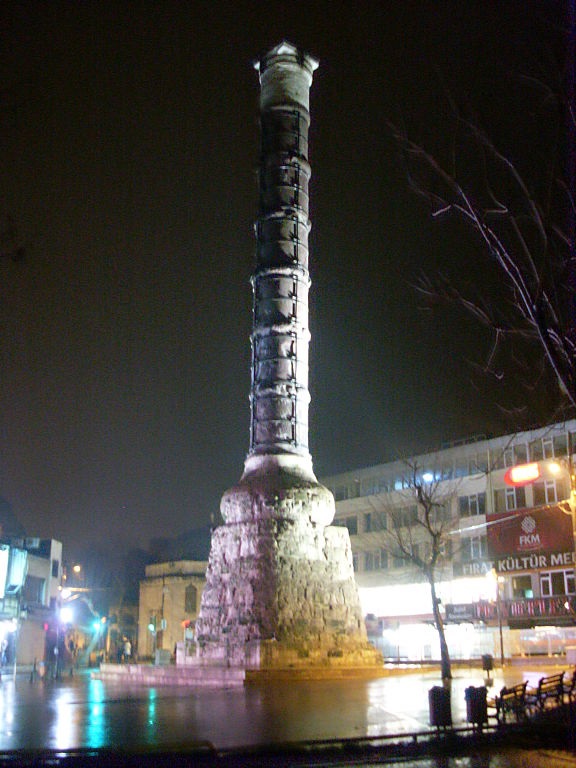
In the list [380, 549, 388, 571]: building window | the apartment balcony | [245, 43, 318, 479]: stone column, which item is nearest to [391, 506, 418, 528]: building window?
[380, 549, 388, 571]: building window

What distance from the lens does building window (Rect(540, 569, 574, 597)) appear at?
36.4 metres

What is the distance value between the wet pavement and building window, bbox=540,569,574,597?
17462mm

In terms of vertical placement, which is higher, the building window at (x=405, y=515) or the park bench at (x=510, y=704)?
the building window at (x=405, y=515)

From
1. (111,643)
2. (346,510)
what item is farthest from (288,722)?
(111,643)

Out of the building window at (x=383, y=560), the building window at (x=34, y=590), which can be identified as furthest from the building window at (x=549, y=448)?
the building window at (x=34, y=590)

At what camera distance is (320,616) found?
991 inches

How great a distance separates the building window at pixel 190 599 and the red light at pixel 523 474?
72.8ft

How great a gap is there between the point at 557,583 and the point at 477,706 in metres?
27.7

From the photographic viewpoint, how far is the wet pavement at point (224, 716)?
995 cm

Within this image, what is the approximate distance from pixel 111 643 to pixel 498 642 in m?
27.6

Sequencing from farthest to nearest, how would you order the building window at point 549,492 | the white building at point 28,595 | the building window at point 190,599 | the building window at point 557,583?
the building window at point 190,599
the building window at point 549,492
the building window at point 557,583
the white building at point 28,595

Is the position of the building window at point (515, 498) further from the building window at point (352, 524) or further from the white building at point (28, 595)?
the white building at point (28, 595)

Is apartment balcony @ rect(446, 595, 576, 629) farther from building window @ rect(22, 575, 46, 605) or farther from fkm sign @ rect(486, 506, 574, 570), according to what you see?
building window @ rect(22, 575, 46, 605)

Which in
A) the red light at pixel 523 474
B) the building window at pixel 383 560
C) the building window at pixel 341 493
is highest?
the building window at pixel 341 493
